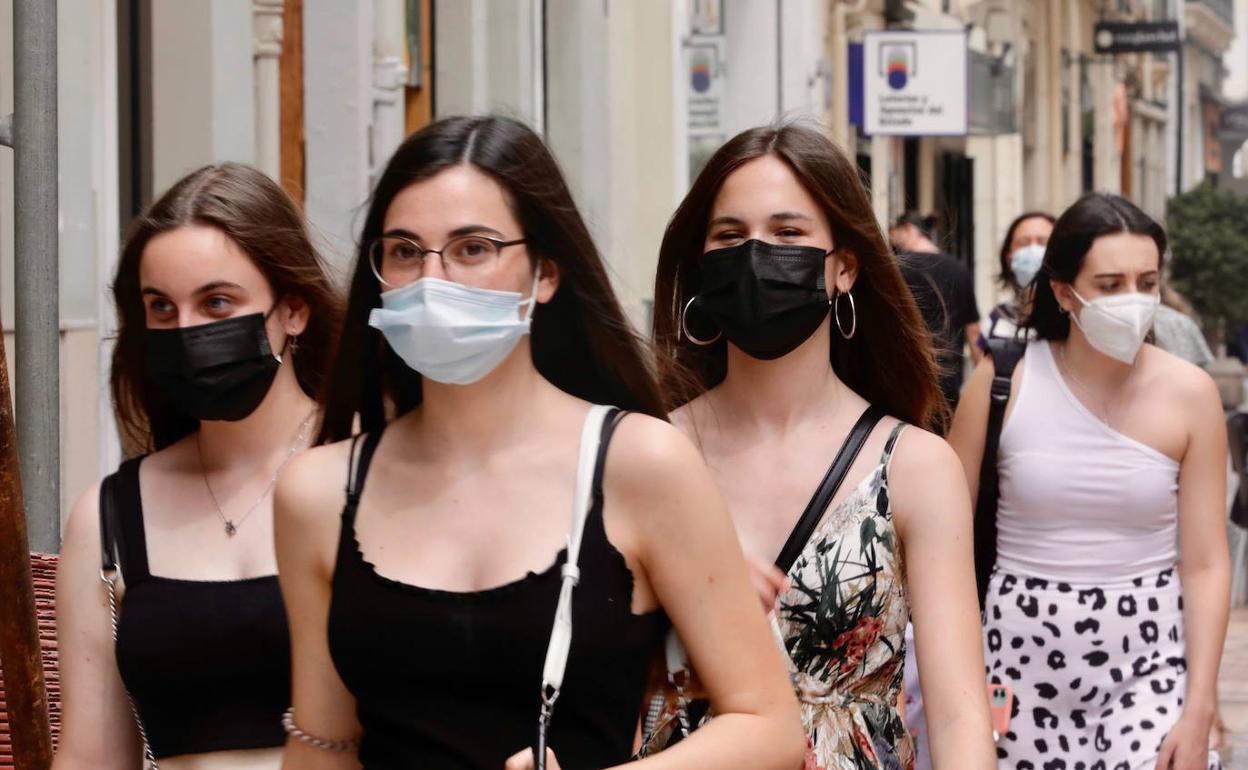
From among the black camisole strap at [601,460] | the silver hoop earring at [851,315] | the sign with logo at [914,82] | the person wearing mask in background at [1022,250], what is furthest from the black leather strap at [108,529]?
the sign with logo at [914,82]

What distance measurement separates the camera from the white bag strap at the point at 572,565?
290 cm

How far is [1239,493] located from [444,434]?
10084 mm

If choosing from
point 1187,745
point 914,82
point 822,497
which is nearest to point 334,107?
point 1187,745

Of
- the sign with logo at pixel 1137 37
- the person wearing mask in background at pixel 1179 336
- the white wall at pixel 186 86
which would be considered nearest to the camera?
the white wall at pixel 186 86

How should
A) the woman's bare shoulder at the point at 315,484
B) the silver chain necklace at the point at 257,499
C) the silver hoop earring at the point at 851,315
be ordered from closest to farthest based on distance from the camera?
the woman's bare shoulder at the point at 315,484 → the silver chain necklace at the point at 257,499 → the silver hoop earring at the point at 851,315

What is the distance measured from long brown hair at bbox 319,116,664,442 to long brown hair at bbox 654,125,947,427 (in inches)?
30.5

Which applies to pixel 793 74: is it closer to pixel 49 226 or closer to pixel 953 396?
pixel 953 396

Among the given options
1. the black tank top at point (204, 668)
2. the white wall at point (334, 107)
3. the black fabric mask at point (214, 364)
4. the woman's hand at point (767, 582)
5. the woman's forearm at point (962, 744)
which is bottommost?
the woman's forearm at point (962, 744)

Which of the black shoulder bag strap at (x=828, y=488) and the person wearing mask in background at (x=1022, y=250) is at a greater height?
the person wearing mask in background at (x=1022, y=250)

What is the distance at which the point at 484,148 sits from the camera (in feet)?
10.4

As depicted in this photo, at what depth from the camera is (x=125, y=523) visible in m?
3.88

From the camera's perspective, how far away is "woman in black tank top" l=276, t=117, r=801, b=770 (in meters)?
2.96

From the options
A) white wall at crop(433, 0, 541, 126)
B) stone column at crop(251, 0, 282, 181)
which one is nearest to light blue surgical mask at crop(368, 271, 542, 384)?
stone column at crop(251, 0, 282, 181)

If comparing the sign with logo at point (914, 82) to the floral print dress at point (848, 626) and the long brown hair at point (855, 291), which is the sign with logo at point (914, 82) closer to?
the long brown hair at point (855, 291)
